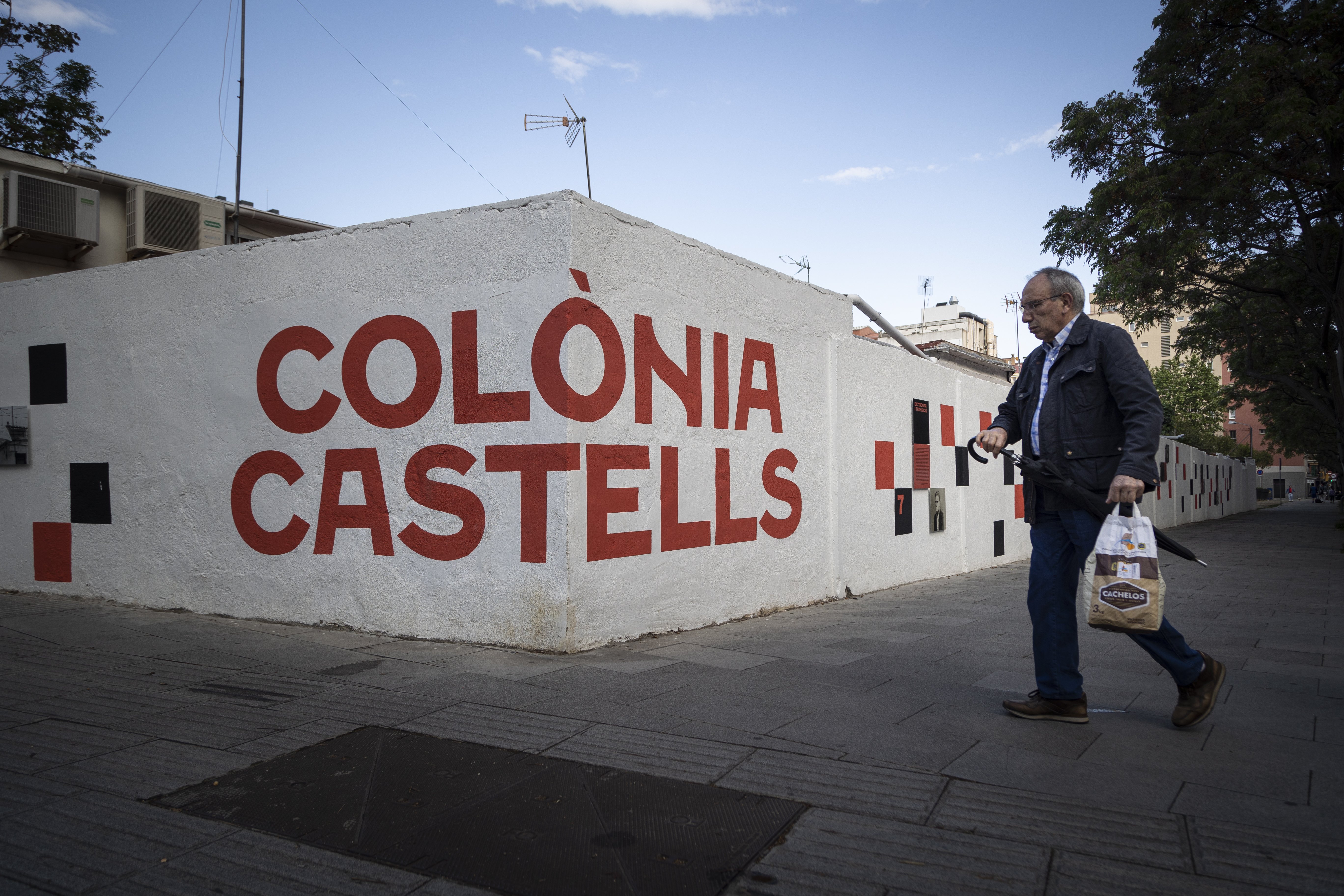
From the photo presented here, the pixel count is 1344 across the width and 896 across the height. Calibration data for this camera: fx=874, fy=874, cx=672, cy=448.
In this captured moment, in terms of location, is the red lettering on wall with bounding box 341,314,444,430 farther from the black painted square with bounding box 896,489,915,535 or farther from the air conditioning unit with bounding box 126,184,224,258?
the air conditioning unit with bounding box 126,184,224,258

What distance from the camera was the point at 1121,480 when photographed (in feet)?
11.1

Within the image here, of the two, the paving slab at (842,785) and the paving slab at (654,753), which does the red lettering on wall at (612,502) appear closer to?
the paving slab at (654,753)

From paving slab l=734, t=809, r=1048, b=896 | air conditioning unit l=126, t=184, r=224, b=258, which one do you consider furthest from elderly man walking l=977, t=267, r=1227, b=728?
air conditioning unit l=126, t=184, r=224, b=258

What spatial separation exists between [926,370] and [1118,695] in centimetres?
624

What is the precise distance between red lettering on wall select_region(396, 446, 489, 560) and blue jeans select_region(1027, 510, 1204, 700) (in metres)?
3.09

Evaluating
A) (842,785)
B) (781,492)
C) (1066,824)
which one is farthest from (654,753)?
(781,492)

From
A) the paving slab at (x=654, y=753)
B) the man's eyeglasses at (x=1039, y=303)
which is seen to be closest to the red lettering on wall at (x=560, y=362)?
the paving slab at (x=654, y=753)

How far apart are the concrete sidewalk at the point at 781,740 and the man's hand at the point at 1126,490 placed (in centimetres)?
97

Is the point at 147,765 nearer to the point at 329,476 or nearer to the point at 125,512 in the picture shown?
the point at 329,476

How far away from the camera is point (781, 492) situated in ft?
23.7

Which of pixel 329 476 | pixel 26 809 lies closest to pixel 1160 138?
pixel 329 476

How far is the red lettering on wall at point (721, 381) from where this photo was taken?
6.54 m

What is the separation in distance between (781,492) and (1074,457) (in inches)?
142

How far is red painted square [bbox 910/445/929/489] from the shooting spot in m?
9.73
